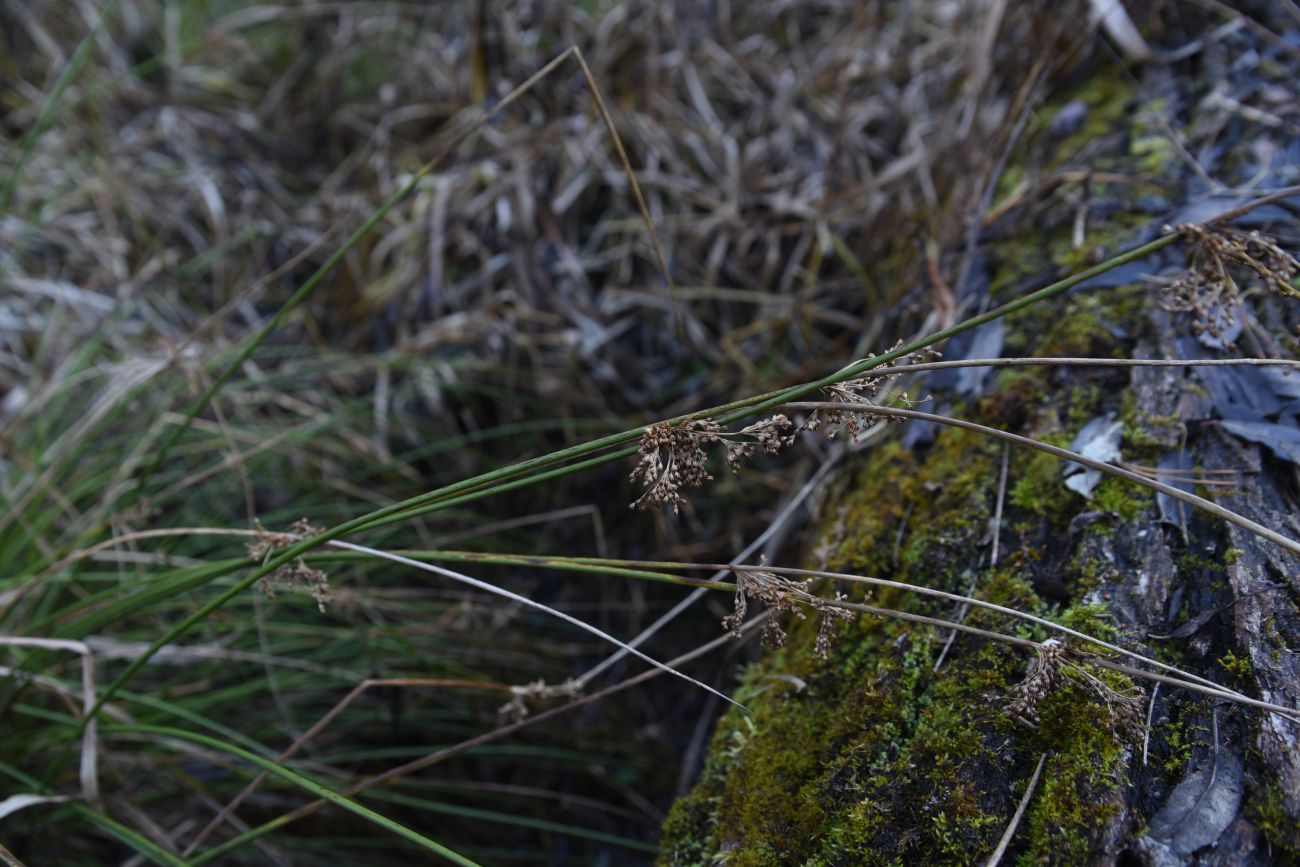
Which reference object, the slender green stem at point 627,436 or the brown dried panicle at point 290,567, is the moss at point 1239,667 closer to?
the slender green stem at point 627,436

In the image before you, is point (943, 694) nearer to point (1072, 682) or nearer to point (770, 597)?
point (1072, 682)

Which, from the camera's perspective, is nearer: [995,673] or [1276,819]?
[1276,819]

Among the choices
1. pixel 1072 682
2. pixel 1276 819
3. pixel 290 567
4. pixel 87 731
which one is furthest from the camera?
pixel 87 731

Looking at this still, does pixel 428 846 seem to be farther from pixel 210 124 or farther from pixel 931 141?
pixel 210 124

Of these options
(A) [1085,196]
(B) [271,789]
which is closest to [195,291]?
(B) [271,789]

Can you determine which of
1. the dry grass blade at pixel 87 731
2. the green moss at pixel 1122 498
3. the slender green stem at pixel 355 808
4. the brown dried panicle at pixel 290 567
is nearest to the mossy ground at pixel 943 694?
the green moss at pixel 1122 498

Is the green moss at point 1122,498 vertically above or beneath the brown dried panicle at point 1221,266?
beneath

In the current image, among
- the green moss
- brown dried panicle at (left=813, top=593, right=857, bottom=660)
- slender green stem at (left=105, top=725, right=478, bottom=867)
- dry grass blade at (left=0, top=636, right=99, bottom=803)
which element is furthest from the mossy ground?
dry grass blade at (left=0, top=636, right=99, bottom=803)

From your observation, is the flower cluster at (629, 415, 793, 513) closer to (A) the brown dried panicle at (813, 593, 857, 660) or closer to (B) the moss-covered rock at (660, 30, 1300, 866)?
(A) the brown dried panicle at (813, 593, 857, 660)

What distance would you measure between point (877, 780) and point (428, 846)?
0.45 meters

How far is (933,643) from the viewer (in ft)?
2.99

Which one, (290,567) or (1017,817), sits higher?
(290,567)

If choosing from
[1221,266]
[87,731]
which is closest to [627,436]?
[1221,266]

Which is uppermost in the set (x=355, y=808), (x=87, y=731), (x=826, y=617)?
(x=826, y=617)
